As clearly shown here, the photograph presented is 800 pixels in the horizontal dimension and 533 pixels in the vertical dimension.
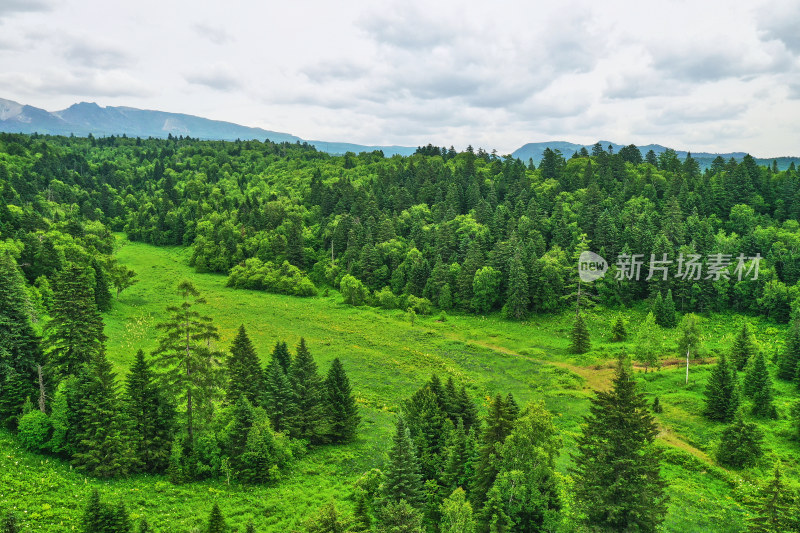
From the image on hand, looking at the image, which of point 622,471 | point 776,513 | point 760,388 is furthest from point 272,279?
point 776,513

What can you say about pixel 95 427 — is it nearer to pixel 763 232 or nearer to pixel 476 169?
pixel 763 232

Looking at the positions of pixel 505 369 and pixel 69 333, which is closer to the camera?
pixel 69 333

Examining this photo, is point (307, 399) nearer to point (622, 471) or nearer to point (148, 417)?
point (148, 417)

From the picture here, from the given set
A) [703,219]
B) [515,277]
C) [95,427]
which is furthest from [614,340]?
[95,427]

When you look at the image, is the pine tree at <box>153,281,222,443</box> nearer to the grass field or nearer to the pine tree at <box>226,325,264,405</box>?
the pine tree at <box>226,325,264,405</box>

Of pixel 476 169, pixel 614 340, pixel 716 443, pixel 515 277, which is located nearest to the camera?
pixel 716 443

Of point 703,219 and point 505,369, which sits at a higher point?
point 703,219

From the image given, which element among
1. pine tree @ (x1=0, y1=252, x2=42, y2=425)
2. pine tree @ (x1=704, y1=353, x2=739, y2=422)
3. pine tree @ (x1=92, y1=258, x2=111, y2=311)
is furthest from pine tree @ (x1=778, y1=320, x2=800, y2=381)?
pine tree @ (x1=92, y1=258, x2=111, y2=311)
